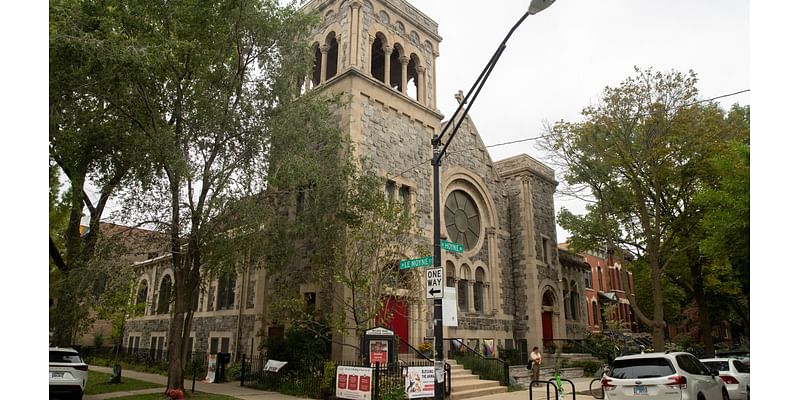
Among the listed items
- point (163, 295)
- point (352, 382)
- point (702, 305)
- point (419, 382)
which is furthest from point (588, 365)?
point (163, 295)

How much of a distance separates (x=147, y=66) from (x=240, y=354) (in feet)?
42.4

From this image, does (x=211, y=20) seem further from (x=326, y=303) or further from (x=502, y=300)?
(x=502, y=300)

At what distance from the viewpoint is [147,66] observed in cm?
1271

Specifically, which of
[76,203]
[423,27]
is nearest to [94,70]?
[76,203]

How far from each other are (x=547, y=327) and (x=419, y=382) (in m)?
16.5

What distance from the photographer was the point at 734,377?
48.0ft

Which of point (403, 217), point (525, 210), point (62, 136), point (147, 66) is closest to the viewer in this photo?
point (147, 66)

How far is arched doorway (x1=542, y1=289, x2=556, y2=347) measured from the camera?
26.6m

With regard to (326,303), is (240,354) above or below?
below

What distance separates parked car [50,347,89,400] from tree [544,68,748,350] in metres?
19.0

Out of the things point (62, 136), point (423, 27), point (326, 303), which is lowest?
point (326, 303)

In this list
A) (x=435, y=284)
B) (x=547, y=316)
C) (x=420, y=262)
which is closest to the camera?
(x=435, y=284)

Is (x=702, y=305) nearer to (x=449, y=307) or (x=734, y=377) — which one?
(x=734, y=377)

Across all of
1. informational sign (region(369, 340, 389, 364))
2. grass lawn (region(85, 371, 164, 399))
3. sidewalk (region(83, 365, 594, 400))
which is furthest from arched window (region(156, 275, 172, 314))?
informational sign (region(369, 340, 389, 364))
